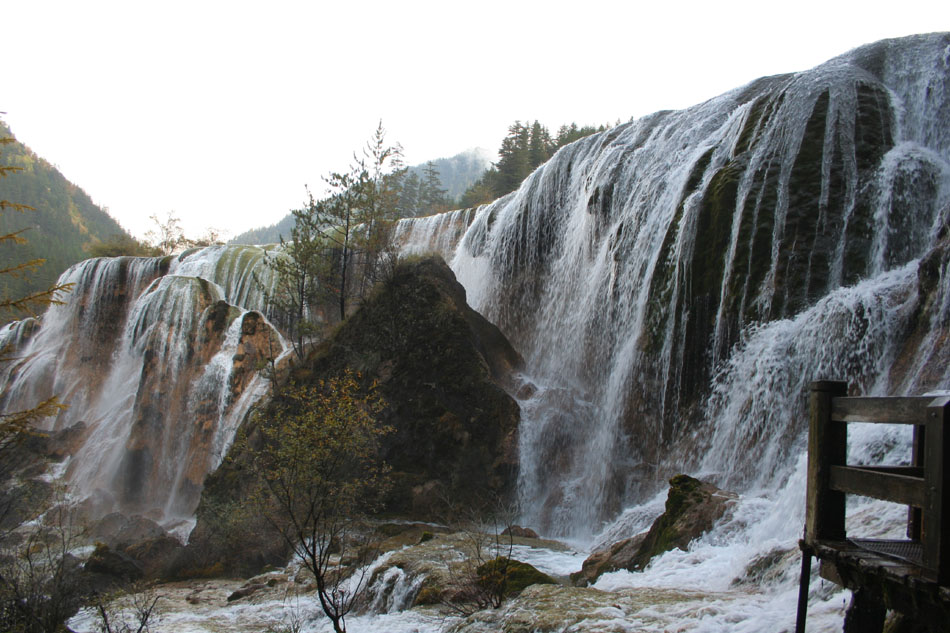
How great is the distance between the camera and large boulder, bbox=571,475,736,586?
379 inches

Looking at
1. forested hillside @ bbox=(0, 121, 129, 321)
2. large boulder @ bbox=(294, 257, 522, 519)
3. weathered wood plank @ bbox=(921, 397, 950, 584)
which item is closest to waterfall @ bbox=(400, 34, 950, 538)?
large boulder @ bbox=(294, 257, 522, 519)

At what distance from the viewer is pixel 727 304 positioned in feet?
46.2

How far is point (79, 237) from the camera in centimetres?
10888

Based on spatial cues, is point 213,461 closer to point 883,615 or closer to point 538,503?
point 538,503

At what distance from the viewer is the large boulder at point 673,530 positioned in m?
9.62

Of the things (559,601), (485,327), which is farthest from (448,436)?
(559,601)

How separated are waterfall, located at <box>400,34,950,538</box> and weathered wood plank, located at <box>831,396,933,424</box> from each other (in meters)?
6.30

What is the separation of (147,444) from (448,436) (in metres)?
17.0

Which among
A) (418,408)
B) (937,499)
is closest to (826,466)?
(937,499)

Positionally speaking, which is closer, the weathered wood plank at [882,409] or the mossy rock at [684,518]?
the weathered wood plank at [882,409]

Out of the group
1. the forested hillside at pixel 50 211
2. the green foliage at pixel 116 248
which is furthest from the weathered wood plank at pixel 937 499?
the forested hillside at pixel 50 211

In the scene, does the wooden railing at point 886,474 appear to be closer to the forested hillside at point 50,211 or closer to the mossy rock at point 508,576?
the mossy rock at point 508,576

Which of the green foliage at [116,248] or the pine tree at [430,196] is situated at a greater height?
the pine tree at [430,196]

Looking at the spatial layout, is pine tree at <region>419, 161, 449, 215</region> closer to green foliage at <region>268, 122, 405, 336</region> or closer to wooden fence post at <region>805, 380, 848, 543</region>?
green foliage at <region>268, 122, 405, 336</region>
